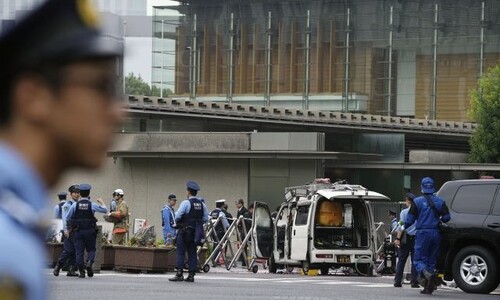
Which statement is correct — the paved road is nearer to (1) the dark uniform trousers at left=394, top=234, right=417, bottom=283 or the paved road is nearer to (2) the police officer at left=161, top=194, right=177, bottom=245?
(1) the dark uniform trousers at left=394, top=234, right=417, bottom=283

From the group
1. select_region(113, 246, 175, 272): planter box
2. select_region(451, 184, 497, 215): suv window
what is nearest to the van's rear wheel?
select_region(113, 246, 175, 272): planter box

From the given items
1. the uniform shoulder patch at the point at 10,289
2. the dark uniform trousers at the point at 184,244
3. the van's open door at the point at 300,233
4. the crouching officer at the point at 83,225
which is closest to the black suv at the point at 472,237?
the dark uniform trousers at the point at 184,244

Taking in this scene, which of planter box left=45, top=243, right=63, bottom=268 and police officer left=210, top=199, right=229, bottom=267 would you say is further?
police officer left=210, top=199, right=229, bottom=267

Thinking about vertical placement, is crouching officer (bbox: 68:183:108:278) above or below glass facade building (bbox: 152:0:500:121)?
below

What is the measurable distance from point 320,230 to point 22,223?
28892mm

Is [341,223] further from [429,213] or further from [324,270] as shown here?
[429,213]

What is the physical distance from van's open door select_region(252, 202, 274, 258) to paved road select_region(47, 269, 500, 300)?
3120 mm

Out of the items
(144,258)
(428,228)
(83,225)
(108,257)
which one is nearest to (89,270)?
(83,225)

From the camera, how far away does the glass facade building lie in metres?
81.9

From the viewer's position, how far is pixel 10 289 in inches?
75.7

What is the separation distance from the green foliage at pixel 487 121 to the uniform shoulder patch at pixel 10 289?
199ft

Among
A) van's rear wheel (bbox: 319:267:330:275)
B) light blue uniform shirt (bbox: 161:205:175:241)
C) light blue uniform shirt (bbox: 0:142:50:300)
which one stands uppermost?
light blue uniform shirt (bbox: 0:142:50:300)

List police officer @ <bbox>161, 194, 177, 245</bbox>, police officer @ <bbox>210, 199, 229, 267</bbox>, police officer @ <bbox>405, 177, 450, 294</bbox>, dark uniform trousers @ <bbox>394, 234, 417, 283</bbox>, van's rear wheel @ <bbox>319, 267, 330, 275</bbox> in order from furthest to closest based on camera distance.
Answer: police officer @ <bbox>210, 199, 229, 267</bbox> < van's rear wheel @ <bbox>319, 267, 330, 275</bbox> < police officer @ <bbox>161, 194, 177, 245</bbox> < dark uniform trousers @ <bbox>394, 234, 417, 283</bbox> < police officer @ <bbox>405, 177, 450, 294</bbox>

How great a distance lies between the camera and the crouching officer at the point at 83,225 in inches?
1017
